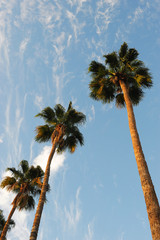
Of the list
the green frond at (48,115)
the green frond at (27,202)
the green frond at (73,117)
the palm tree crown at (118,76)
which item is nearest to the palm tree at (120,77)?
the palm tree crown at (118,76)

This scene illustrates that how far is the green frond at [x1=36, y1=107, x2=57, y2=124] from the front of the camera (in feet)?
55.1

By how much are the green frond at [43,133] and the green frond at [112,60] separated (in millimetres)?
7521

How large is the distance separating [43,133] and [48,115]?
5.70 ft

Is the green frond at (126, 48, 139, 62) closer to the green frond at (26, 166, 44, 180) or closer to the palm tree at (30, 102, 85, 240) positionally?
the palm tree at (30, 102, 85, 240)

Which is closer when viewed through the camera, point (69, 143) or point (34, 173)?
point (69, 143)

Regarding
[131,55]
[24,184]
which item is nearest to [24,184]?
[24,184]

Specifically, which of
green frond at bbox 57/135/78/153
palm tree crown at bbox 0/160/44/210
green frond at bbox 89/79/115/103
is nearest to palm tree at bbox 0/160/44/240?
palm tree crown at bbox 0/160/44/210

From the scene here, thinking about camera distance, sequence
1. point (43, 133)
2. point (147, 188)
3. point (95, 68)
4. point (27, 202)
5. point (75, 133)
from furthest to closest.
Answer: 1. point (27, 202)
2. point (75, 133)
3. point (43, 133)
4. point (95, 68)
5. point (147, 188)

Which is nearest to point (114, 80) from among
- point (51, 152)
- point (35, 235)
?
point (51, 152)

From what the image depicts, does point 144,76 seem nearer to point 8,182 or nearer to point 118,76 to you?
point 118,76

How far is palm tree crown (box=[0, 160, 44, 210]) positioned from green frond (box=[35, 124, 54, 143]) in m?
3.92

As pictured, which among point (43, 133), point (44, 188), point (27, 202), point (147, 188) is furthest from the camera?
point (27, 202)

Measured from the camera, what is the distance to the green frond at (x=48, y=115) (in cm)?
1678

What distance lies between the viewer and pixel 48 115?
1694 centimetres
